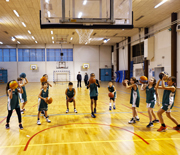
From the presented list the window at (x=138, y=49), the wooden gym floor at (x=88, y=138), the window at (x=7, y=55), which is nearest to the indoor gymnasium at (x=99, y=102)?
the wooden gym floor at (x=88, y=138)

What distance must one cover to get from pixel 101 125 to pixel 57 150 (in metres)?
1.86

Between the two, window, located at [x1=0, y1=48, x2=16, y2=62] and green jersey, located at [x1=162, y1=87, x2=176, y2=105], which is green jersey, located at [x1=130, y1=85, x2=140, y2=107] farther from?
window, located at [x1=0, y1=48, x2=16, y2=62]

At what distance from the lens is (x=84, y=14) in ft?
22.6

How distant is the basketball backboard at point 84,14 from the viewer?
6.53 m

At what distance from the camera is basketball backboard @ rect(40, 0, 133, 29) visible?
653 centimetres

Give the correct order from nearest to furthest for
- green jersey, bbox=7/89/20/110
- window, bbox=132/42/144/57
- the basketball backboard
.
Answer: green jersey, bbox=7/89/20/110 → the basketball backboard → window, bbox=132/42/144/57

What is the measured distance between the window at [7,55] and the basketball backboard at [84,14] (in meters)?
24.3

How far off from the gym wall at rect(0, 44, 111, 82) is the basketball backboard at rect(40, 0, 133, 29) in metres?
22.4

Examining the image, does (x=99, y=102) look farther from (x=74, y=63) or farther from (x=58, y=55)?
(x=58, y=55)

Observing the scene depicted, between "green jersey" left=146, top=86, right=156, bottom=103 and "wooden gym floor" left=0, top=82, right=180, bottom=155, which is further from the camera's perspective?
"green jersey" left=146, top=86, right=156, bottom=103

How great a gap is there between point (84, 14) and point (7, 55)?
85.6ft

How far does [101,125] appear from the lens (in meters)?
4.80

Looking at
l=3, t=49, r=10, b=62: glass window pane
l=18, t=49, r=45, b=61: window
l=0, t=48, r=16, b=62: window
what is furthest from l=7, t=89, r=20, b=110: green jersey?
l=3, t=49, r=10, b=62: glass window pane

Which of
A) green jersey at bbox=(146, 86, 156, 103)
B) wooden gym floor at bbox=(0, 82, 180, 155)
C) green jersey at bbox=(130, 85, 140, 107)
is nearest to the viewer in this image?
wooden gym floor at bbox=(0, 82, 180, 155)
